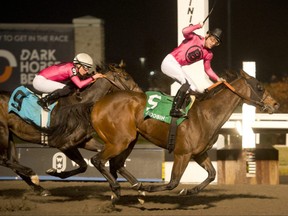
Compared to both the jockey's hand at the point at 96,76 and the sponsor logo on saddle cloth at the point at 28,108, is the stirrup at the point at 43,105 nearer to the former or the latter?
the sponsor logo on saddle cloth at the point at 28,108

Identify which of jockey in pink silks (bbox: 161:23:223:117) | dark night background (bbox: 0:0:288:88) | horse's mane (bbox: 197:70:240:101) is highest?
dark night background (bbox: 0:0:288:88)

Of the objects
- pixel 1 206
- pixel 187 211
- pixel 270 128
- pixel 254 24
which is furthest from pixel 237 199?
pixel 254 24

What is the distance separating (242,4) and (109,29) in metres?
4.96

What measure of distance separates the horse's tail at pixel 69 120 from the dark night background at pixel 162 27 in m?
18.8

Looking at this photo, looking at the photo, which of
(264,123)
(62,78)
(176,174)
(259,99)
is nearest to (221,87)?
(259,99)

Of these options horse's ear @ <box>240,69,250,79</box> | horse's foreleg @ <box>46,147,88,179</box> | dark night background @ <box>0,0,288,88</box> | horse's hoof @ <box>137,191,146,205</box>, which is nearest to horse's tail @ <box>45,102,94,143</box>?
horse's foreleg @ <box>46,147,88,179</box>

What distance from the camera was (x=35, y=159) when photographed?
1153cm

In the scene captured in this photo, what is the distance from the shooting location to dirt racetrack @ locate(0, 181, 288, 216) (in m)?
8.31

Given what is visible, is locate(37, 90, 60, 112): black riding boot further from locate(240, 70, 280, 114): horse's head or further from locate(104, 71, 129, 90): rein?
locate(240, 70, 280, 114): horse's head

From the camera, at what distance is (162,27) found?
3094 centimetres

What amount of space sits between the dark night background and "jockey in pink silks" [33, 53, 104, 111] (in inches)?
732

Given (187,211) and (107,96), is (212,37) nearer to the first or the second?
(107,96)

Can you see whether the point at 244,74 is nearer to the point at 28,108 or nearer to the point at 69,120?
the point at 69,120

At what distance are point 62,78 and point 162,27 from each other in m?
21.8
